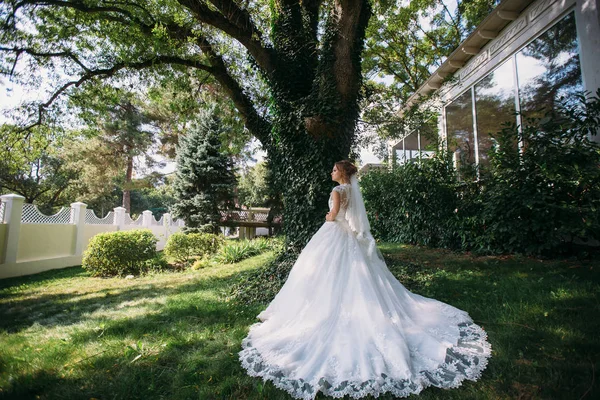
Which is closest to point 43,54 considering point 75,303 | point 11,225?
point 11,225

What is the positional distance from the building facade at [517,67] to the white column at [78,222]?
1165 centimetres

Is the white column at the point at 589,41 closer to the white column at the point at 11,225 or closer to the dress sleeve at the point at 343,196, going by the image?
the dress sleeve at the point at 343,196

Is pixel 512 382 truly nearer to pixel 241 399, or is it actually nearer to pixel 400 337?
pixel 400 337

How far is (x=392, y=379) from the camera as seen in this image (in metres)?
2.47

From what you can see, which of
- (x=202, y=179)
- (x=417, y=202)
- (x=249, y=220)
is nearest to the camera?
(x=417, y=202)

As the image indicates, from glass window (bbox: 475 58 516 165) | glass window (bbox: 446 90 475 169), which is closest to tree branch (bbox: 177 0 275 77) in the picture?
glass window (bbox: 475 58 516 165)

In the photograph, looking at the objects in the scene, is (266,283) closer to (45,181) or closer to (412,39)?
(412,39)

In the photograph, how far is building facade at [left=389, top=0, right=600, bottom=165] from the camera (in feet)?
19.4

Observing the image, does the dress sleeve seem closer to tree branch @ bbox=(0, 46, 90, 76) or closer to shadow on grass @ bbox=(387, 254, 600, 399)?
shadow on grass @ bbox=(387, 254, 600, 399)

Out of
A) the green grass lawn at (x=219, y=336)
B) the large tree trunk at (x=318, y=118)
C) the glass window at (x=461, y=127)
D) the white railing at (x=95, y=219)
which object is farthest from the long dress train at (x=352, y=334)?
the white railing at (x=95, y=219)

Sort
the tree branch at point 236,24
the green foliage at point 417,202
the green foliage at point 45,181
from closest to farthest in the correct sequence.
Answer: the tree branch at point 236,24
the green foliage at point 417,202
the green foliage at point 45,181

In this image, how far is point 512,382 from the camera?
242 centimetres

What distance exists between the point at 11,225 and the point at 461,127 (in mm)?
13691

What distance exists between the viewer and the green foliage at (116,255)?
943 cm
